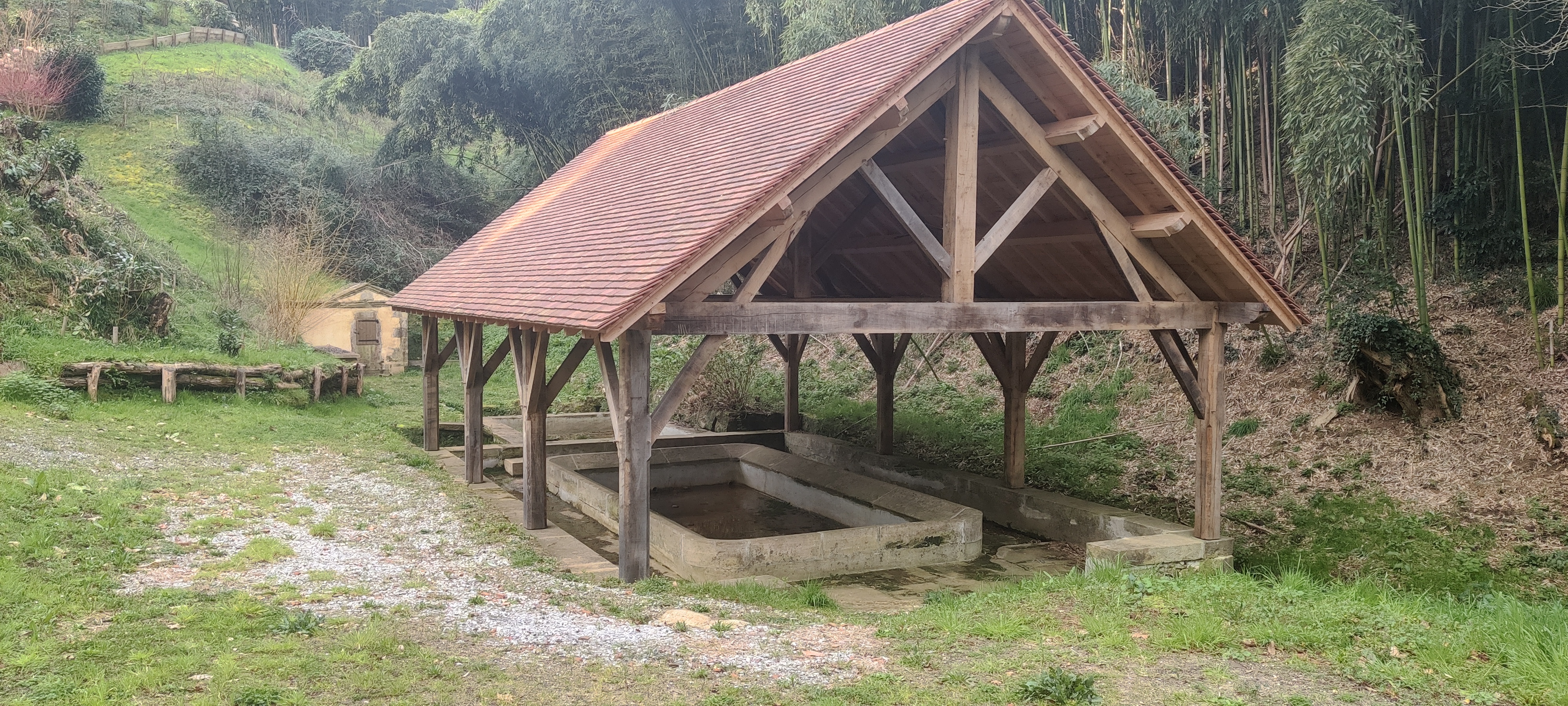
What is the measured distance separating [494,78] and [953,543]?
1895cm

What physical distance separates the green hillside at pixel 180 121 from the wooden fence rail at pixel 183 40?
333 mm

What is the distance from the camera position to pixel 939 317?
640cm

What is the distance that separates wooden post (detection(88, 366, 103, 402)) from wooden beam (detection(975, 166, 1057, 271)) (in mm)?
10733

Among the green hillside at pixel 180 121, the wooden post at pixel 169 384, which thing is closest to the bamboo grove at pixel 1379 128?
the wooden post at pixel 169 384

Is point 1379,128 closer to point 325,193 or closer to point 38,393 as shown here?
point 38,393

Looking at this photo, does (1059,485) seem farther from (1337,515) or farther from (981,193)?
(981,193)

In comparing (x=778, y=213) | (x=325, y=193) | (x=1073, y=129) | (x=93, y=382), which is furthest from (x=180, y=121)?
(x=1073, y=129)

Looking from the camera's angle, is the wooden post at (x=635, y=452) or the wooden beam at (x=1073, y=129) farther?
the wooden beam at (x=1073, y=129)

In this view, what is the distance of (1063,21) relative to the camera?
39.3 feet

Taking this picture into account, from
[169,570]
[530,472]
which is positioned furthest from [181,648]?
[530,472]

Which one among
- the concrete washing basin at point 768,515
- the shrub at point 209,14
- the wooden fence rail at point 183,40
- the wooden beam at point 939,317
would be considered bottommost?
the concrete washing basin at point 768,515

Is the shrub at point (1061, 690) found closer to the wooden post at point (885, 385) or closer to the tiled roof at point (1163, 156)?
the tiled roof at point (1163, 156)

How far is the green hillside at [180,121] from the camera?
22.7 m

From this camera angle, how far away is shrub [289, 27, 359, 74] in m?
35.9
